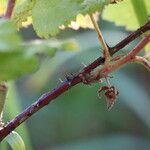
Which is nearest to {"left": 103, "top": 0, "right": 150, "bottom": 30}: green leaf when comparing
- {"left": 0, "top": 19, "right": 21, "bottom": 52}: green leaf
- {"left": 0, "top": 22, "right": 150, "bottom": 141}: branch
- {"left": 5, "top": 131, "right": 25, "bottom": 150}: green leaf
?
{"left": 0, "top": 22, "right": 150, "bottom": 141}: branch

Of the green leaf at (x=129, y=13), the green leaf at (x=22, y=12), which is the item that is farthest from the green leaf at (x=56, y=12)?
the green leaf at (x=129, y=13)

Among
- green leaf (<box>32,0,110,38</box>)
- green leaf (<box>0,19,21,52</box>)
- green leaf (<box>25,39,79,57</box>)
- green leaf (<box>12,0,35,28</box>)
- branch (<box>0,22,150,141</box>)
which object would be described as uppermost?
green leaf (<box>12,0,35,28</box>)

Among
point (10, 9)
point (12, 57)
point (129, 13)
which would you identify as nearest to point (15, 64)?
point (12, 57)

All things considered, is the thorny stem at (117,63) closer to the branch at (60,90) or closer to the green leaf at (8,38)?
the branch at (60,90)

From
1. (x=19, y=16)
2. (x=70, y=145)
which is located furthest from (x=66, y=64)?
(x=19, y=16)

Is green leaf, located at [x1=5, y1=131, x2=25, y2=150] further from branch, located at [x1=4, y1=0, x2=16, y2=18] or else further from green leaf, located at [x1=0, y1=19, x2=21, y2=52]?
green leaf, located at [x1=0, y1=19, x2=21, y2=52]

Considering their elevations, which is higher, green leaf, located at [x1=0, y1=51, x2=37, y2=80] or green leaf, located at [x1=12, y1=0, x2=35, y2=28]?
green leaf, located at [x1=12, y1=0, x2=35, y2=28]
